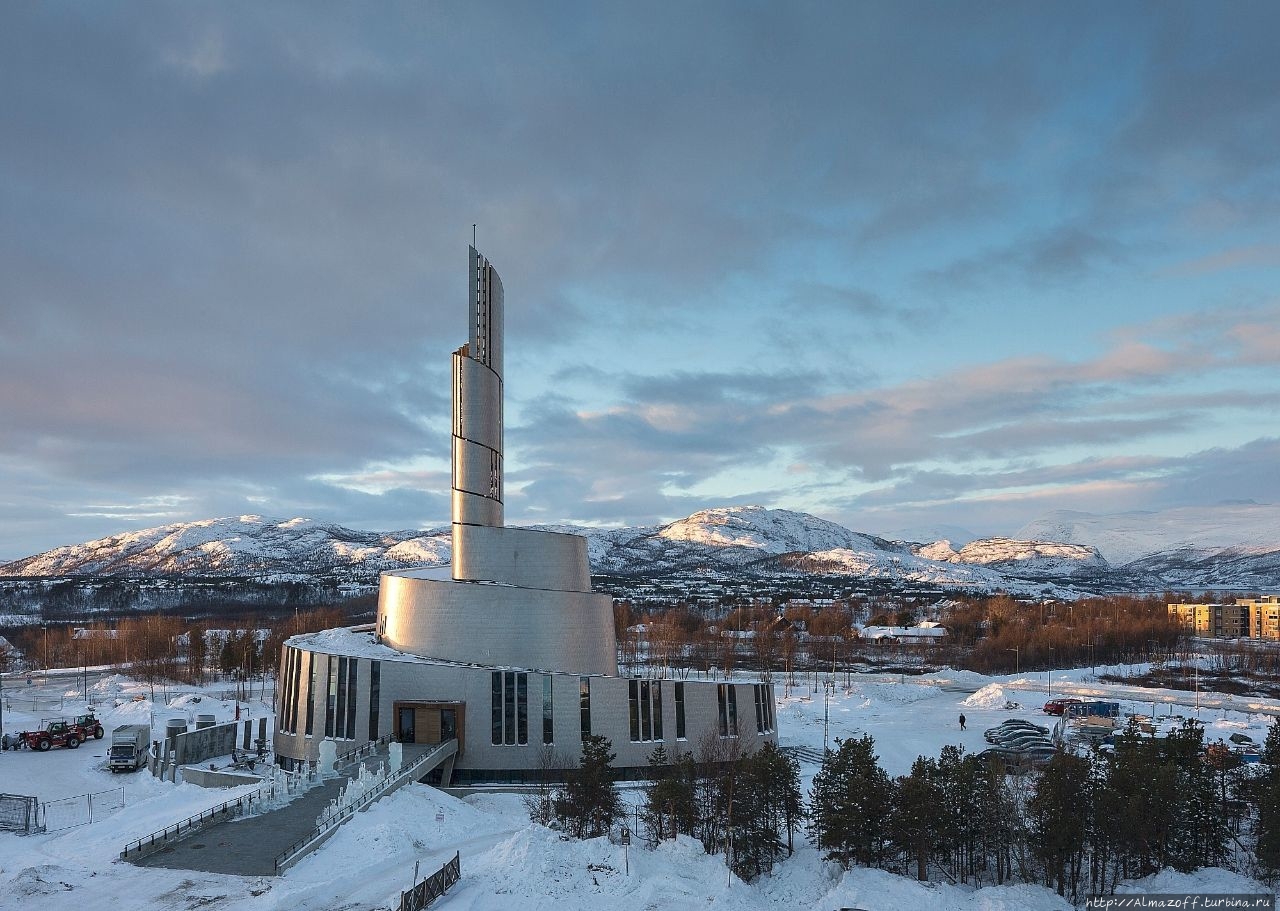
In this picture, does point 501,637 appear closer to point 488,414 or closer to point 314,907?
point 488,414

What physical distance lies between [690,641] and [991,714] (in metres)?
59.7

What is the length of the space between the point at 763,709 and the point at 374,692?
69.5ft

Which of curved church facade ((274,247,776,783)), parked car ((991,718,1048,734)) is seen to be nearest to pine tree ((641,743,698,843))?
curved church facade ((274,247,776,783))

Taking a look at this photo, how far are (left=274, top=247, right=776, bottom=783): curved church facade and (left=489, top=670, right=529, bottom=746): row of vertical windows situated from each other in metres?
0.05

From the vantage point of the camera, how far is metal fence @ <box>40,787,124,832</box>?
109ft

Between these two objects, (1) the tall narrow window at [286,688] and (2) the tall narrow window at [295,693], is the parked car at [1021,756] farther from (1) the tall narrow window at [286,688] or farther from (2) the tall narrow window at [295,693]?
(1) the tall narrow window at [286,688]

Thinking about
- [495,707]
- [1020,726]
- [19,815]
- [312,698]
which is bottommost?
[1020,726]

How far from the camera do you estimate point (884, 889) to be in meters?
25.1

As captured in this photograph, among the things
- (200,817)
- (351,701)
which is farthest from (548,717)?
(200,817)

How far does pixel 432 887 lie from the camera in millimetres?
23484

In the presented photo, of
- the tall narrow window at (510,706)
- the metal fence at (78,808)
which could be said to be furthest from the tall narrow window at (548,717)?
the metal fence at (78,808)

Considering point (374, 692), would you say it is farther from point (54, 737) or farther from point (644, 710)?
point (54, 737)

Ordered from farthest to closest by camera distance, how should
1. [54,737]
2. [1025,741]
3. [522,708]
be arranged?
[1025,741], [54,737], [522,708]

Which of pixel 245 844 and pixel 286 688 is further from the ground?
pixel 286 688
